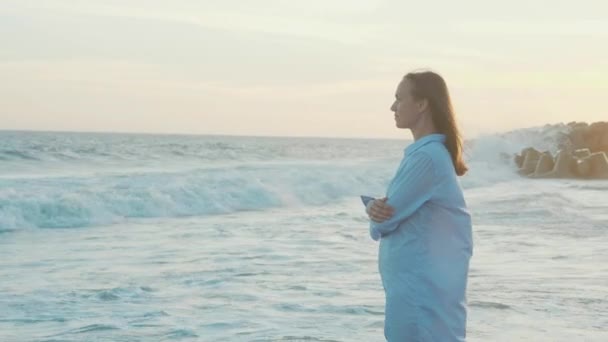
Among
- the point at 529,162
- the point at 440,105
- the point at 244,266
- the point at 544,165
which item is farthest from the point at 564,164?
the point at 440,105

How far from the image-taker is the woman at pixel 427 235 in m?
3.67

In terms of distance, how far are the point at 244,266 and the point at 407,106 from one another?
8.09 m

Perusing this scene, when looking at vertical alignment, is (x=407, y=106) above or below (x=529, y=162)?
above

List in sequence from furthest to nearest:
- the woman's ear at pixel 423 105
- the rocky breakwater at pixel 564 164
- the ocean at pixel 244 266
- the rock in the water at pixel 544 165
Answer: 1. the rock in the water at pixel 544 165
2. the rocky breakwater at pixel 564 164
3. the ocean at pixel 244 266
4. the woman's ear at pixel 423 105

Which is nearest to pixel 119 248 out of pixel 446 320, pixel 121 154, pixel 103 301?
pixel 103 301

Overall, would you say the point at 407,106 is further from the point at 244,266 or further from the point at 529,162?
the point at 529,162

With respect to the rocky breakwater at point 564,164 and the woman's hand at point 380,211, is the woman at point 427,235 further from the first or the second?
the rocky breakwater at point 564,164

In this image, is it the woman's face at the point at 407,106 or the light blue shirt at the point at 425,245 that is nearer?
the light blue shirt at the point at 425,245

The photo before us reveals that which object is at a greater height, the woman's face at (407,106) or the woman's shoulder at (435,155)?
the woman's face at (407,106)

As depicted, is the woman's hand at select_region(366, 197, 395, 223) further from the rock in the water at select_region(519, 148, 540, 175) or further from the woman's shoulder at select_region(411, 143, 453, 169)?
the rock in the water at select_region(519, 148, 540, 175)

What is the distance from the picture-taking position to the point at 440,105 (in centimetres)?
377

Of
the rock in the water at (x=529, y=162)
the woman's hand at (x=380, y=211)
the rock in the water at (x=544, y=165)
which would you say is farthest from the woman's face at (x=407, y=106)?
the rock in the water at (x=529, y=162)

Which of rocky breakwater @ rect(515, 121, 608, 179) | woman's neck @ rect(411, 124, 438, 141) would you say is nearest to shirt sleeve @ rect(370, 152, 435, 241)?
woman's neck @ rect(411, 124, 438, 141)

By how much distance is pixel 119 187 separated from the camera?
25234 millimetres
